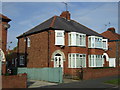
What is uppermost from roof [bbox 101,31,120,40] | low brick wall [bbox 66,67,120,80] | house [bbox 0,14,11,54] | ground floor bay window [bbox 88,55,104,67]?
roof [bbox 101,31,120,40]

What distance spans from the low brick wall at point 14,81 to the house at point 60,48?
903cm

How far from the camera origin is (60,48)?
23.4 meters

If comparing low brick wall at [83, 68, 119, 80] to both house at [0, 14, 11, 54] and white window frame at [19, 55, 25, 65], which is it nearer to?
house at [0, 14, 11, 54]

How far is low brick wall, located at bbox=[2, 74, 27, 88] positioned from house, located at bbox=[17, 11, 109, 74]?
9029 millimetres

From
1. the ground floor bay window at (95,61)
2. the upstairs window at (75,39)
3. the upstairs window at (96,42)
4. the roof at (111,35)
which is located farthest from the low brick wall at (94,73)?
the roof at (111,35)

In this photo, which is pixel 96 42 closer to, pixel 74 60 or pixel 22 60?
pixel 74 60

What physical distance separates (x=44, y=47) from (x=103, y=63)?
439 inches

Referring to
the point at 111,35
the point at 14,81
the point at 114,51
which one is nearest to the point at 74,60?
the point at 14,81

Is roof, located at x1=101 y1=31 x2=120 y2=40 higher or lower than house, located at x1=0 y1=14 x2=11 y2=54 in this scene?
higher

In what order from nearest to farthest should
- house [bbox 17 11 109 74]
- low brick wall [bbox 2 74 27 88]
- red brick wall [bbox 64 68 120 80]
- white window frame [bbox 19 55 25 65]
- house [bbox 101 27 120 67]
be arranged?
low brick wall [bbox 2 74 27 88] < red brick wall [bbox 64 68 120 80] < house [bbox 17 11 109 74] < white window frame [bbox 19 55 25 65] < house [bbox 101 27 120 67]

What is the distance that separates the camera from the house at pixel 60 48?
22914 mm

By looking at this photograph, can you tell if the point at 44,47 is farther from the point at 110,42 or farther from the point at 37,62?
the point at 110,42

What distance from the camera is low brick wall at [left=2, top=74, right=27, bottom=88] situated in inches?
502

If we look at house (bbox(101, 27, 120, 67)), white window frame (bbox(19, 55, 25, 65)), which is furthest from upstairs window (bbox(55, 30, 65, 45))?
house (bbox(101, 27, 120, 67))
